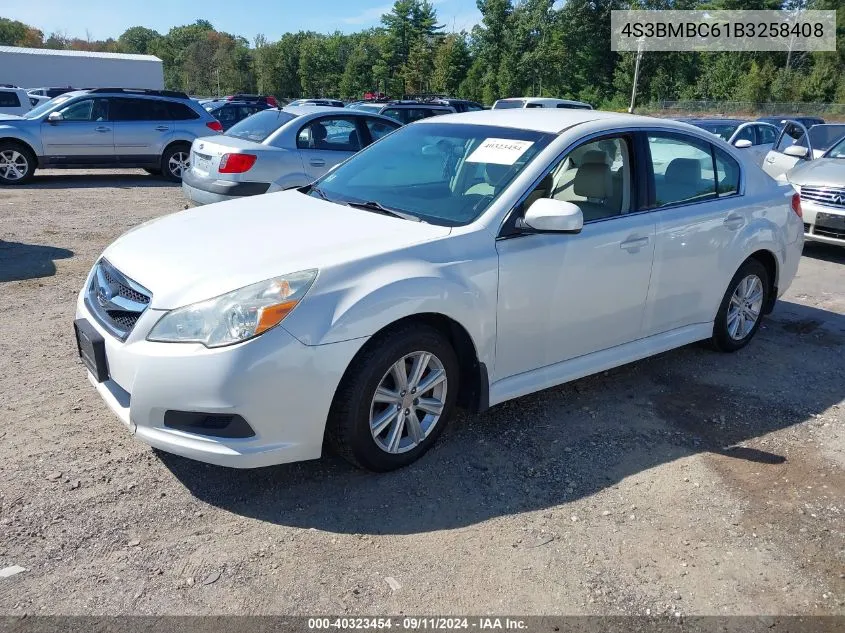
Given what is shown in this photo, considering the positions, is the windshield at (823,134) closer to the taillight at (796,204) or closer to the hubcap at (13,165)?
the taillight at (796,204)

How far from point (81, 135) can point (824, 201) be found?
12.1 m

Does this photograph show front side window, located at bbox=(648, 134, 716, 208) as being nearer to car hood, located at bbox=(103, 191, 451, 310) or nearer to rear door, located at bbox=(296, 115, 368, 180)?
car hood, located at bbox=(103, 191, 451, 310)

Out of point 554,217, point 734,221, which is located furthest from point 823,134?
point 554,217

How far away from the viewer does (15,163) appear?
12766 millimetres

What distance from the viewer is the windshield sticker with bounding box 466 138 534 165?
3.96m

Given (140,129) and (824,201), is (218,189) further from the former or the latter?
(824,201)

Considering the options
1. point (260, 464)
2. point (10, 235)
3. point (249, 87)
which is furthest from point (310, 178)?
point (249, 87)

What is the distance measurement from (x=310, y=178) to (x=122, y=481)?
6.32 meters

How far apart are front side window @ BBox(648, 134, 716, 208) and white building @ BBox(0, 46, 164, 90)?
1668 inches

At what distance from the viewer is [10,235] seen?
8539 millimetres

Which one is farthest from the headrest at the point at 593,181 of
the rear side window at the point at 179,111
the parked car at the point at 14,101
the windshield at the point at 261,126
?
the parked car at the point at 14,101

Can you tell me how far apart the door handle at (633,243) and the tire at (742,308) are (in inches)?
45.6

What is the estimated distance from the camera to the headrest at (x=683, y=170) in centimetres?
461

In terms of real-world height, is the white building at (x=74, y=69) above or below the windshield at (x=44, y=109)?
above
